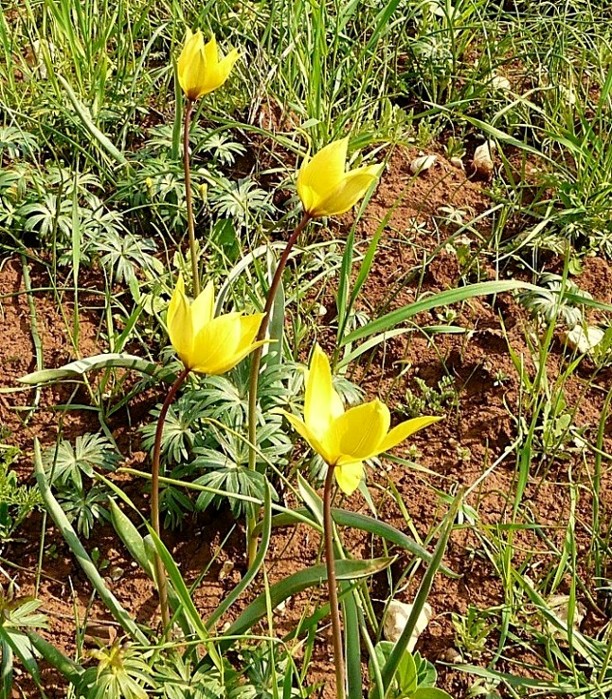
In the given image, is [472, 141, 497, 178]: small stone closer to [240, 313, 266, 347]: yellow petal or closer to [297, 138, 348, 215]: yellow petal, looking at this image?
[297, 138, 348, 215]: yellow petal

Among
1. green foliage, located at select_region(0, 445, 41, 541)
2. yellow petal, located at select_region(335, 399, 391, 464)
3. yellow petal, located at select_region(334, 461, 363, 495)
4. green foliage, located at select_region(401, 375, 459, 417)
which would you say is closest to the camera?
yellow petal, located at select_region(335, 399, 391, 464)

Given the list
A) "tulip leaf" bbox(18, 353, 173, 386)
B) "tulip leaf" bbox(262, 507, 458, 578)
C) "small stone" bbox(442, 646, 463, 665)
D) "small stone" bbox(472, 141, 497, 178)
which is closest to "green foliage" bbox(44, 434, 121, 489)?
"tulip leaf" bbox(18, 353, 173, 386)

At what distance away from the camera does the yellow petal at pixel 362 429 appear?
0.95m

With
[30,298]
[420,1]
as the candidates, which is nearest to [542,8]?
[420,1]

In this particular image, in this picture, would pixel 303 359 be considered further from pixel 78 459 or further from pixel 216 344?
pixel 216 344

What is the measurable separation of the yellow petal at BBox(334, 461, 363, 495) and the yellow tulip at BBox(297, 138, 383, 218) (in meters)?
0.35

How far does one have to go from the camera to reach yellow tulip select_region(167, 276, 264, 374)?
3.50 feet

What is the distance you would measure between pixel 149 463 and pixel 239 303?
34 centimetres

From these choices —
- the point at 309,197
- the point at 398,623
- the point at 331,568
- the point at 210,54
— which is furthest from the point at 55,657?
the point at 210,54

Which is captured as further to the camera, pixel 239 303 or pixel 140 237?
pixel 140 237

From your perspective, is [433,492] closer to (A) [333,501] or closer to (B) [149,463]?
(A) [333,501]

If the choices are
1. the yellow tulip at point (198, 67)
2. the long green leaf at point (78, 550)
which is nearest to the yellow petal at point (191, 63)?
the yellow tulip at point (198, 67)

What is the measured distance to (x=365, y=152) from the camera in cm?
233

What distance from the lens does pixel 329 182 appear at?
121 cm
